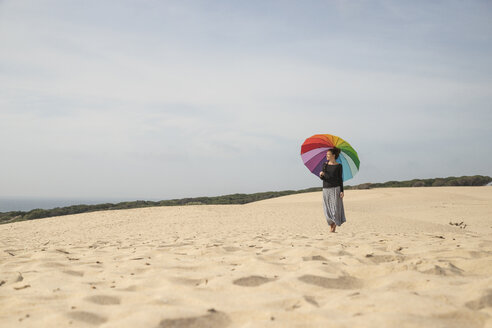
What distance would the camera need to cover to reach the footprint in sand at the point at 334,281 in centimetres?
320

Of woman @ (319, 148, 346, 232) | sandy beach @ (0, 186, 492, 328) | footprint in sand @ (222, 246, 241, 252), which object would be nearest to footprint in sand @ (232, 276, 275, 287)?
sandy beach @ (0, 186, 492, 328)

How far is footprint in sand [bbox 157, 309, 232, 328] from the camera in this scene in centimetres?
235

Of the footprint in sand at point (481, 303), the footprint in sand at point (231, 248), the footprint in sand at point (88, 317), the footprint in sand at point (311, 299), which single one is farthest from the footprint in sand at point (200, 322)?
the footprint in sand at point (231, 248)

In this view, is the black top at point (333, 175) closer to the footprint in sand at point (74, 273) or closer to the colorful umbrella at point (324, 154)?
the colorful umbrella at point (324, 154)

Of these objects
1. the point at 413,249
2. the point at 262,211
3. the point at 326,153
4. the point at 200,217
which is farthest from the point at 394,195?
the point at 413,249

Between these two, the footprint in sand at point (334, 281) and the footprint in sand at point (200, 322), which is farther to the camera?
the footprint in sand at point (334, 281)

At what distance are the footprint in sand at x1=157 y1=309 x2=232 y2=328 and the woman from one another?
695 cm

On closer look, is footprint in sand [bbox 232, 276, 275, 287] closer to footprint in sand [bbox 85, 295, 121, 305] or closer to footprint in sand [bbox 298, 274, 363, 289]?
footprint in sand [bbox 298, 274, 363, 289]

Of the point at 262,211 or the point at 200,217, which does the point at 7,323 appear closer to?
the point at 200,217

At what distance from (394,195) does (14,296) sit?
72.7 ft

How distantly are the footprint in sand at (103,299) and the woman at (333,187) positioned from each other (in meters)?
6.86

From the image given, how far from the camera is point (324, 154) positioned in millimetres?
9531

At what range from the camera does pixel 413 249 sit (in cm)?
493

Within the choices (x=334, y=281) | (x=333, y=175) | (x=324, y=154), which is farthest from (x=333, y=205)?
(x=334, y=281)
